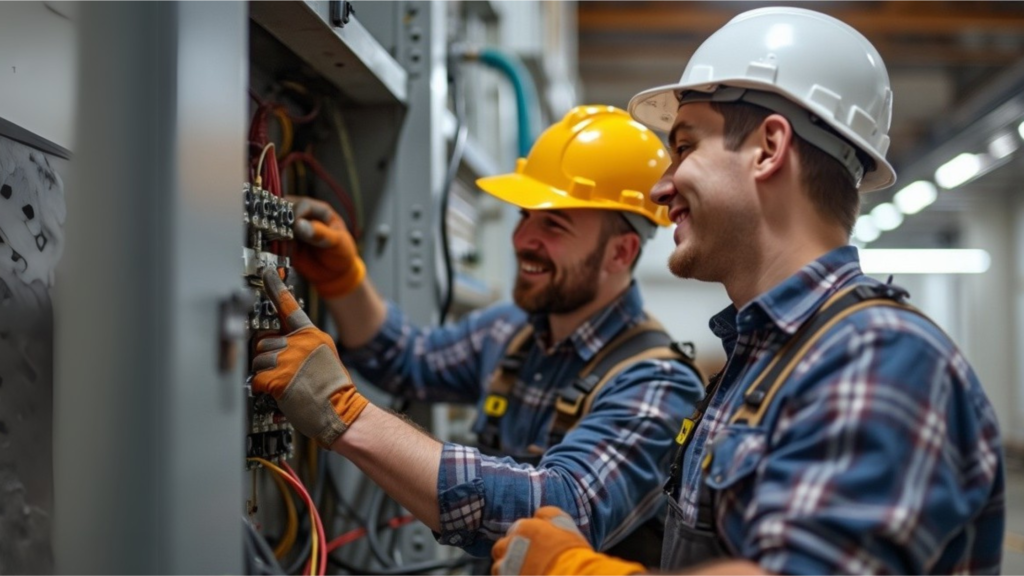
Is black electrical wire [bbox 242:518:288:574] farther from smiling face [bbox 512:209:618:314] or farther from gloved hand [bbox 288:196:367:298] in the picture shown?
smiling face [bbox 512:209:618:314]

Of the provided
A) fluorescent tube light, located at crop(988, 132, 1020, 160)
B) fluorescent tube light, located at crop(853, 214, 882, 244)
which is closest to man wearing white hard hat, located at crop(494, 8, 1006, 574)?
fluorescent tube light, located at crop(988, 132, 1020, 160)

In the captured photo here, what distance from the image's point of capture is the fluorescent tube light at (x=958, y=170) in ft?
22.3

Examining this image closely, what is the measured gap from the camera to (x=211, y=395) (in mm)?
833

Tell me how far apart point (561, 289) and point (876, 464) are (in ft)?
3.46

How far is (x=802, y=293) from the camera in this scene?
1.12 meters

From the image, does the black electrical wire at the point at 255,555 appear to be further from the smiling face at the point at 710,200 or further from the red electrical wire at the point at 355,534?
the smiling face at the point at 710,200

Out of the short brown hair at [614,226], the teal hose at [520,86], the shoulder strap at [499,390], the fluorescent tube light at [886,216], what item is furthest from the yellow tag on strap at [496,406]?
the fluorescent tube light at [886,216]

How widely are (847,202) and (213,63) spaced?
0.83m

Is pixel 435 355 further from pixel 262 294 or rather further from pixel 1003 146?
pixel 1003 146

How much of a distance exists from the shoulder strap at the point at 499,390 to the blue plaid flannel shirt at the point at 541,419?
2cm

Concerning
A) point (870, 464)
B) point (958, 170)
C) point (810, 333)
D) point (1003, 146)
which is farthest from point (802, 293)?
point (958, 170)

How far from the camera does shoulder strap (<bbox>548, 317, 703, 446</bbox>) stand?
168 centimetres

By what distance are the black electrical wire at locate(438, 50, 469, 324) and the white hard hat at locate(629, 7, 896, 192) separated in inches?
33.8

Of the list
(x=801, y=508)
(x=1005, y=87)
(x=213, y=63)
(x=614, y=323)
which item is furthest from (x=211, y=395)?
(x=1005, y=87)
